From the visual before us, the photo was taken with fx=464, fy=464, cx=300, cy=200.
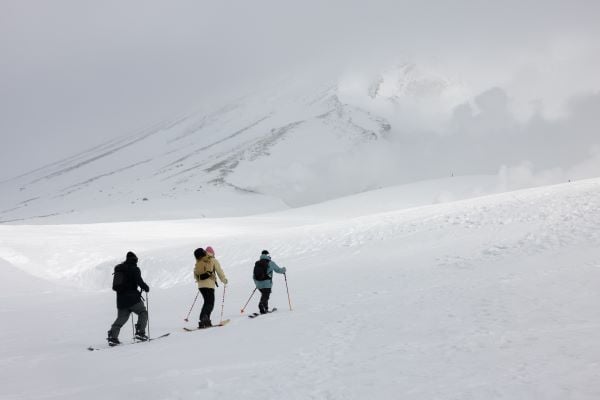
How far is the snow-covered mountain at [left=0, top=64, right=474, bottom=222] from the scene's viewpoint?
11112 centimetres

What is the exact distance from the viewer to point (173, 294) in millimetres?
18984

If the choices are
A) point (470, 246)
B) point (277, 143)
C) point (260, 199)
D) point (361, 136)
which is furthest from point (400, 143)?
point (470, 246)

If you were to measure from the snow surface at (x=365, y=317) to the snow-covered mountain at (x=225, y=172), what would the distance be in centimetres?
6681

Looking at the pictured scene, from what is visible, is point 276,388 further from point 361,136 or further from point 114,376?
point 361,136

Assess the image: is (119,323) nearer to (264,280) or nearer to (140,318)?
(140,318)

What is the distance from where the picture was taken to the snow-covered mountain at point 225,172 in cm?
11112

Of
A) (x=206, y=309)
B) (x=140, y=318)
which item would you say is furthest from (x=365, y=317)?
(x=140, y=318)

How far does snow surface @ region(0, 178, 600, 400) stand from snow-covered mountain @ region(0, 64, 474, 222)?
2630 inches

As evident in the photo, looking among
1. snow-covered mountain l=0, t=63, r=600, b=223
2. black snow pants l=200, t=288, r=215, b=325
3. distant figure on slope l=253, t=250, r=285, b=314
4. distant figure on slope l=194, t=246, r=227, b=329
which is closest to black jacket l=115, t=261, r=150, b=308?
distant figure on slope l=194, t=246, r=227, b=329

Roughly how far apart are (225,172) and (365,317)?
126434 millimetres

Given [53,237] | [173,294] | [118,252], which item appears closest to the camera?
[173,294]

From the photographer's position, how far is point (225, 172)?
13375 centimetres

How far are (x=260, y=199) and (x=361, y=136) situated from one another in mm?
68939

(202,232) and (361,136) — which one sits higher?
(361,136)
